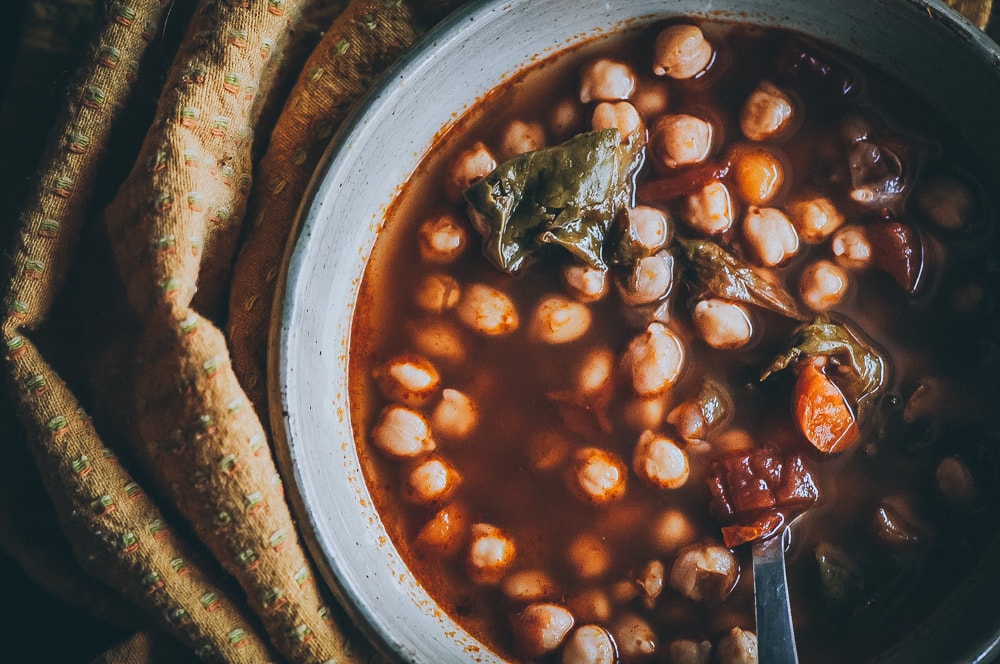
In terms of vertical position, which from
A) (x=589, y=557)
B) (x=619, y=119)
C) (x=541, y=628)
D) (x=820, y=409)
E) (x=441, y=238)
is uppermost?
(x=619, y=119)

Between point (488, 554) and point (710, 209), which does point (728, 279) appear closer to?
point (710, 209)

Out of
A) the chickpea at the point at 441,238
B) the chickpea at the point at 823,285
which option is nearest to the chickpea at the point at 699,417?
the chickpea at the point at 823,285

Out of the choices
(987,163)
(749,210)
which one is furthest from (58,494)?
(987,163)

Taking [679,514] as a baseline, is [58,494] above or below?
below

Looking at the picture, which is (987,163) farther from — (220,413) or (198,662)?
(198,662)

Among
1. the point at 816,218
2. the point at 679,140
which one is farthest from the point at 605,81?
the point at 816,218
